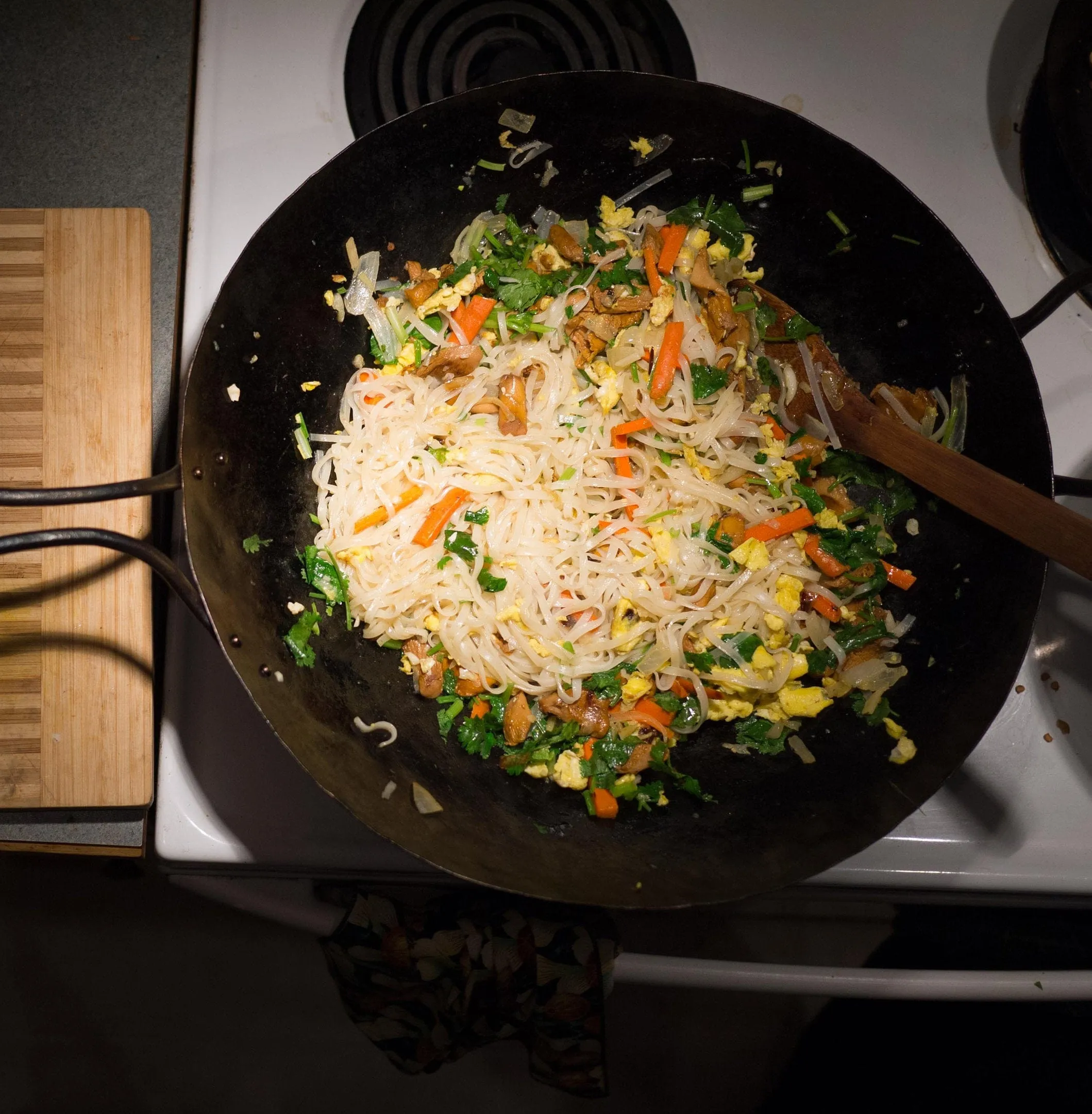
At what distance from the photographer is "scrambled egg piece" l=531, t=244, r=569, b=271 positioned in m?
1.95

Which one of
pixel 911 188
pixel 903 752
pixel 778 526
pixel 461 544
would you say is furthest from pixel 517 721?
pixel 911 188

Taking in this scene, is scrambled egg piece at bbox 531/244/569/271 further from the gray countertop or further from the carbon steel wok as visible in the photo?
the gray countertop

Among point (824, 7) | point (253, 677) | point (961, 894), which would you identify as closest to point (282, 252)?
point (253, 677)

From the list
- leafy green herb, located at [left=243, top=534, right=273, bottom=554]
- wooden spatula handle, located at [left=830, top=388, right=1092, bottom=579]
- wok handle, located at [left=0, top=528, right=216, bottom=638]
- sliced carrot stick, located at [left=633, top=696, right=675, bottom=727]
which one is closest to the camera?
wok handle, located at [left=0, top=528, right=216, bottom=638]

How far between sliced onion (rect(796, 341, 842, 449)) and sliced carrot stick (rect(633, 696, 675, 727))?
0.82 meters

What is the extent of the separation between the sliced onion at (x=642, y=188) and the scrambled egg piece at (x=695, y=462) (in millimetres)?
680

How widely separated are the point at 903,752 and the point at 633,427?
104cm

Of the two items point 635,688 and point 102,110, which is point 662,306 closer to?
point 635,688

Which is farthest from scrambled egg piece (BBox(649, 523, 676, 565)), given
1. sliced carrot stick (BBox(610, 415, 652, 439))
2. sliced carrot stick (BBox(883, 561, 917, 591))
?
sliced carrot stick (BBox(883, 561, 917, 591))

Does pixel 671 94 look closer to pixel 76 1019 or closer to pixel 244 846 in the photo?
pixel 244 846

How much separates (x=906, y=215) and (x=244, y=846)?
2.17 meters

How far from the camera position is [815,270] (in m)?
2.02

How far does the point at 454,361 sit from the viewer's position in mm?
1898

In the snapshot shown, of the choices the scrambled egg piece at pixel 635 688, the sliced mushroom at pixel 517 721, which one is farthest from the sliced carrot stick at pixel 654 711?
the sliced mushroom at pixel 517 721
